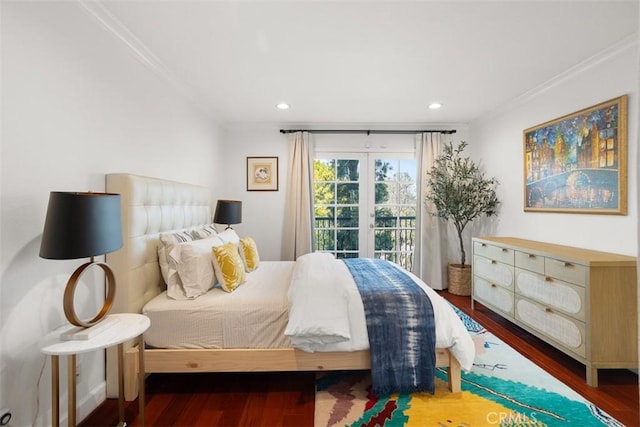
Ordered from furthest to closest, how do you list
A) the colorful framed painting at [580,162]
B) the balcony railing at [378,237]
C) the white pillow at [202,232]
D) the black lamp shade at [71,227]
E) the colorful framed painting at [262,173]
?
the balcony railing at [378,237]
the colorful framed painting at [262,173]
the white pillow at [202,232]
the colorful framed painting at [580,162]
the black lamp shade at [71,227]

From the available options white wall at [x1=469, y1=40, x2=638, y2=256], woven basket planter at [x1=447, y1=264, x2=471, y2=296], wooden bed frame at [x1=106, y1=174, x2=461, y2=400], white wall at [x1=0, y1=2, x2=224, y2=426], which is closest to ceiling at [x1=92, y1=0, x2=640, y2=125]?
white wall at [x1=469, y1=40, x2=638, y2=256]

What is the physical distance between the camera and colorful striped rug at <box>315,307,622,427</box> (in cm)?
166

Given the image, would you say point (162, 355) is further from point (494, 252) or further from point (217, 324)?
point (494, 252)

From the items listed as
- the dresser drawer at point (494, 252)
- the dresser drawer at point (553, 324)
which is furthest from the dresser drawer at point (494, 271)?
the dresser drawer at point (553, 324)

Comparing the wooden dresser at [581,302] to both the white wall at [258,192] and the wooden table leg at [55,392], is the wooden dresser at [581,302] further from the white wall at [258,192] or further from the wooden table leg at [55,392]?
the wooden table leg at [55,392]

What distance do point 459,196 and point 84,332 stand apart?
12.6 feet

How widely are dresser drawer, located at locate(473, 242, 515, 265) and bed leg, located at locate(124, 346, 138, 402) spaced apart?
10.5ft

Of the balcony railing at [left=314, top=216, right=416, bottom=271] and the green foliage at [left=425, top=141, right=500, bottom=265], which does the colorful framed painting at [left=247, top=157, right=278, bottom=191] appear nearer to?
the balcony railing at [left=314, top=216, right=416, bottom=271]

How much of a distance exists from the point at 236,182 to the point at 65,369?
296 cm

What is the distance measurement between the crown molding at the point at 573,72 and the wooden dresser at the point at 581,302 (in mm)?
1486

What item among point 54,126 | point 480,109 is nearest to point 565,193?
point 480,109

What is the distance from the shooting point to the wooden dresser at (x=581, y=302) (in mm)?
1980

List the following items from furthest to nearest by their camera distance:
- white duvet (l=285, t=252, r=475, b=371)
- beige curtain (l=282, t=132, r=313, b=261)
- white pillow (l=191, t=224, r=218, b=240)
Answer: beige curtain (l=282, t=132, r=313, b=261), white pillow (l=191, t=224, r=218, b=240), white duvet (l=285, t=252, r=475, b=371)

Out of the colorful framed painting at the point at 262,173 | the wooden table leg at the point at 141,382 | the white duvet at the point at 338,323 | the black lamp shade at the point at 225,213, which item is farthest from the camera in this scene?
the colorful framed painting at the point at 262,173
